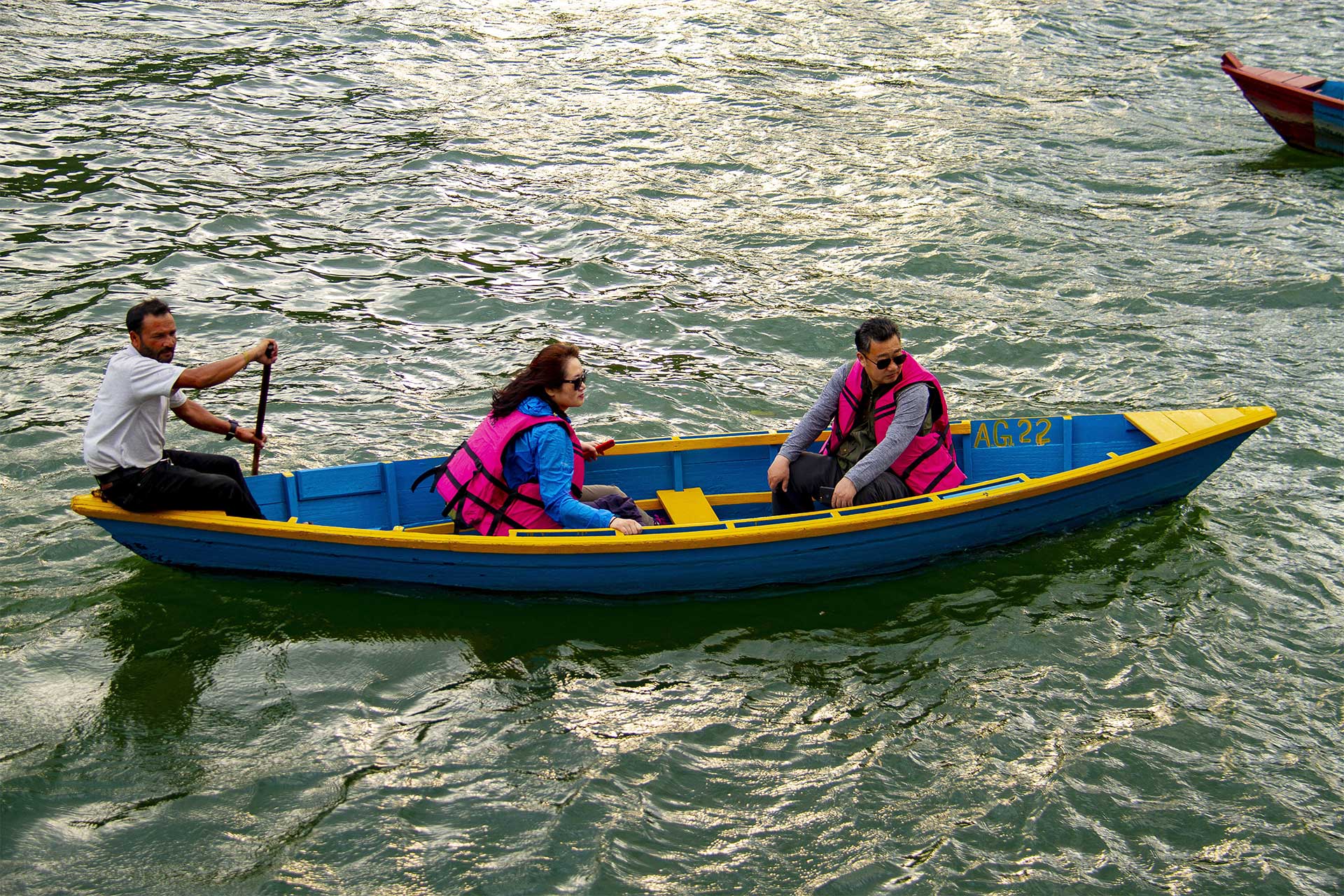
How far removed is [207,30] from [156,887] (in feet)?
52.1

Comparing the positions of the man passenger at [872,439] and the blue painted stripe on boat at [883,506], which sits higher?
the man passenger at [872,439]

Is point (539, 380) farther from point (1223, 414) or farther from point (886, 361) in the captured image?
point (1223, 414)

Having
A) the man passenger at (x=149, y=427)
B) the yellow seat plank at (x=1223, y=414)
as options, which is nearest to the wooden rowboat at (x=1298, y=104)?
the yellow seat plank at (x=1223, y=414)

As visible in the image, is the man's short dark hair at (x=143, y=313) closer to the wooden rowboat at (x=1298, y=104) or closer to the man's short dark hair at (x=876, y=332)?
the man's short dark hair at (x=876, y=332)

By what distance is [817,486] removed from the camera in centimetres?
734

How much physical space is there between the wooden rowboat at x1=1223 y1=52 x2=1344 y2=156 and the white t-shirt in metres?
13.7

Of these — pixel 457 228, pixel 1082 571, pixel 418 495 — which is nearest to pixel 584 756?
pixel 418 495

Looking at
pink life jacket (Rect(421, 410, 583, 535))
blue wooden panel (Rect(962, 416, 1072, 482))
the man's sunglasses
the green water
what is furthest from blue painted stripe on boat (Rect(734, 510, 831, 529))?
blue wooden panel (Rect(962, 416, 1072, 482))

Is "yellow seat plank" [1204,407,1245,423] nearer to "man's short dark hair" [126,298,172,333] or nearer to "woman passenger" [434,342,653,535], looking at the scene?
"woman passenger" [434,342,653,535]

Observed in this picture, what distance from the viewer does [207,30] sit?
1756 centimetres

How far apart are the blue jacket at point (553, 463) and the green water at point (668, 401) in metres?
0.63

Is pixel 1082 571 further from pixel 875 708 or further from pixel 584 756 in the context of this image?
pixel 584 756

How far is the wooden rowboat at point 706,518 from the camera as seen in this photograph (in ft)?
21.3

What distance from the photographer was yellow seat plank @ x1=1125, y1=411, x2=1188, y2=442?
24.9 feet
